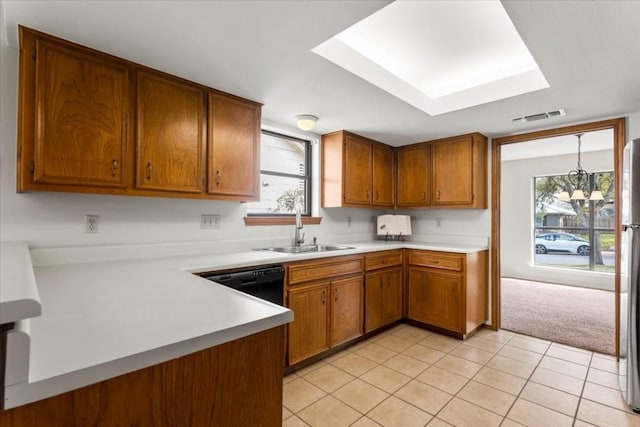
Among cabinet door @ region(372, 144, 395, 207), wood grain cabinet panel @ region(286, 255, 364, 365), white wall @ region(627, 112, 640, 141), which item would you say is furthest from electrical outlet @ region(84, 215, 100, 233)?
white wall @ region(627, 112, 640, 141)

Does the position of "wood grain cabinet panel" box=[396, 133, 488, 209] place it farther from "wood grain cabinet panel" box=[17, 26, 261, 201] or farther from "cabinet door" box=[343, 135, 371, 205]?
"wood grain cabinet panel" box=[17, 26, 261, 201]

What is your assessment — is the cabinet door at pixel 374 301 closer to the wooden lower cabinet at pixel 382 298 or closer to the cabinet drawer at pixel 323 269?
the wooden lower cabinet at pixel 382 298

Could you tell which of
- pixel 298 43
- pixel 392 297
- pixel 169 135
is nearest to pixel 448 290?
pixel 392 297

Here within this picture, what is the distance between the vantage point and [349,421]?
1913 millimetres

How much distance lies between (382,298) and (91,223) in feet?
8.51

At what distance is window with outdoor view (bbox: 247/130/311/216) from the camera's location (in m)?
3.14

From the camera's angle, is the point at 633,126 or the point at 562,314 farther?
the point at 562,314

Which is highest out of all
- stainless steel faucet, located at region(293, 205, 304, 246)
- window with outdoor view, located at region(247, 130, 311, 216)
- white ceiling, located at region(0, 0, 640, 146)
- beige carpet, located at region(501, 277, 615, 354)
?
white ceiling, located at region(0, 0, 640, 146)

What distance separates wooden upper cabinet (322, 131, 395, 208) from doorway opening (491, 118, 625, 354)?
2.18 metres

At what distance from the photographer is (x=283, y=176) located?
330cm

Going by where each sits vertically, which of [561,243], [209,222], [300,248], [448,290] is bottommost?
[448,290]

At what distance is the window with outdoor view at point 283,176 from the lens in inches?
124

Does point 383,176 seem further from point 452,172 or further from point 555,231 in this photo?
point 555,231

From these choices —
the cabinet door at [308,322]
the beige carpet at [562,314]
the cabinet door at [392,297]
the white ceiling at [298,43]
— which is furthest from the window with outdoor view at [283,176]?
the beige carpet at [562,314]
